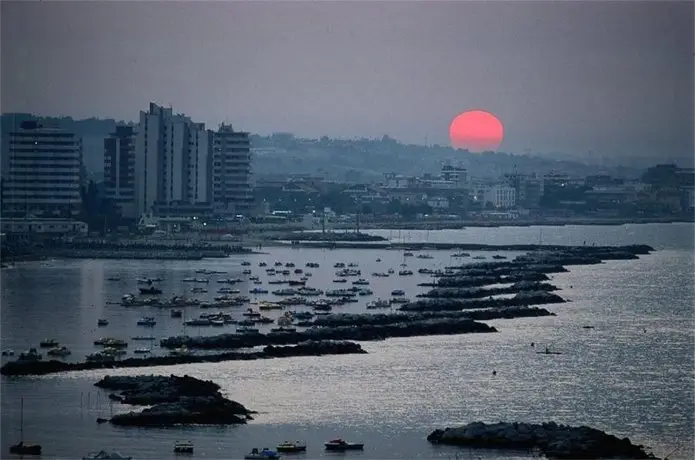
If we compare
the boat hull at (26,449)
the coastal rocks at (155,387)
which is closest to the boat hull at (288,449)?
the coastal rocks at (155,387)

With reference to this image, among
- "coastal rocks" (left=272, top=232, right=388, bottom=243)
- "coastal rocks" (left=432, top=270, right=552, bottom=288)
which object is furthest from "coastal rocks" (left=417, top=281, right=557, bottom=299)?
"coastal rocks" (left=272, top=232, right=388, bottom=243)

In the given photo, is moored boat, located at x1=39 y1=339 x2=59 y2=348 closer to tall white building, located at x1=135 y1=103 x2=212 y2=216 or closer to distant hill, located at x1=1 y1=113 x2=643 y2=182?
tall white building, located at x1=135 y1=103 x2=212 y2=216

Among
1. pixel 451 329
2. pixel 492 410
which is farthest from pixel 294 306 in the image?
pixel 492 410

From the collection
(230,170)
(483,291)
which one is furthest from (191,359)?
(230,170)

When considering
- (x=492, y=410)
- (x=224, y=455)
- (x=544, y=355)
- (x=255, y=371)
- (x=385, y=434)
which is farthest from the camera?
(x=544, y=355)

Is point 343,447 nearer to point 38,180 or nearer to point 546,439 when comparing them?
point 546,439

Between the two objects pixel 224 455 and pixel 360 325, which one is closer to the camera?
pixel 224 455

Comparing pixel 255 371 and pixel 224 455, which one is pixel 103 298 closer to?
pixel 255 371
